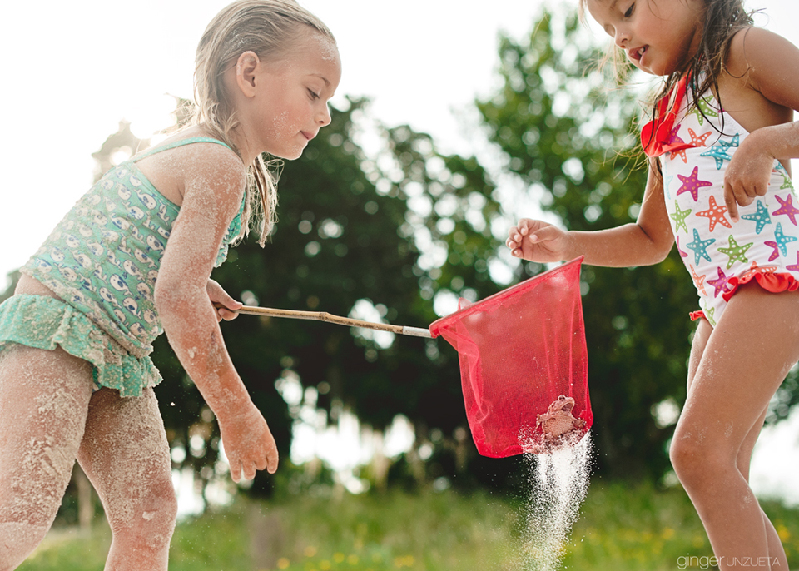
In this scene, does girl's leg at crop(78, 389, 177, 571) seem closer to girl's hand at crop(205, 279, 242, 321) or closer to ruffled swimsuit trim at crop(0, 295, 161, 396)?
ruffled swimsuit trim at crop(0, 295, 161, 396)

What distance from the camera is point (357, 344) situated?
11.1 metres

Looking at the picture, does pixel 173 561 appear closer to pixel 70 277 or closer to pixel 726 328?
pixel 70 277

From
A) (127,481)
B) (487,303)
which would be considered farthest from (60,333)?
(487,303)

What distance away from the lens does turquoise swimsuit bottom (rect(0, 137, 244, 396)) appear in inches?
63.2

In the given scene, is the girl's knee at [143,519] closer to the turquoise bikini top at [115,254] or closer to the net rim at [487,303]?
the turquoise bikini top at [115,254]

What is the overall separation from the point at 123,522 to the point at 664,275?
9815 mm

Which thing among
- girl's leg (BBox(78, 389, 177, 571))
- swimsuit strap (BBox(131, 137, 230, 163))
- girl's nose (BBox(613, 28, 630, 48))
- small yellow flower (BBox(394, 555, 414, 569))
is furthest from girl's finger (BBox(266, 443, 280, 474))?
small yellow flower (BBox(394, 555, 414, 569))

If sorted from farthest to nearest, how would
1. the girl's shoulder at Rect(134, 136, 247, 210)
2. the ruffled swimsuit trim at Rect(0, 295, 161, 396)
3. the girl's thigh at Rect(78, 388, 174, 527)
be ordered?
1. the girl's thigh at Rect(78, 388, 174, 527)
2. the girl's shoulder at Rect(134, 136, 247, 210)
3. the ruffled swimsuit trim at Rect(0, 295, 161, 396)

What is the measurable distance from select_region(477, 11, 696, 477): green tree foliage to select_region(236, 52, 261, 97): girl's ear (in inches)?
341

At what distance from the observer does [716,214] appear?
5.87 ft

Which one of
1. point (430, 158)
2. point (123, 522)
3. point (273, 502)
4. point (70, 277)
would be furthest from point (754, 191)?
point (430, 158)

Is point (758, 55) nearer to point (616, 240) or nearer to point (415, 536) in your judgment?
point (616, 240)

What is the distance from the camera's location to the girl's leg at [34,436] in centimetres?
147

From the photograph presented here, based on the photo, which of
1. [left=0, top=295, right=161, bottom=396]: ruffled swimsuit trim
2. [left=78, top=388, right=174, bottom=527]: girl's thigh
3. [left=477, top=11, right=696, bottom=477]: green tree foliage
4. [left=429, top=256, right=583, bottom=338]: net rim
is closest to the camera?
[left=0, top=295, right=161, bottom=396]: ruffled swimsuit trim
